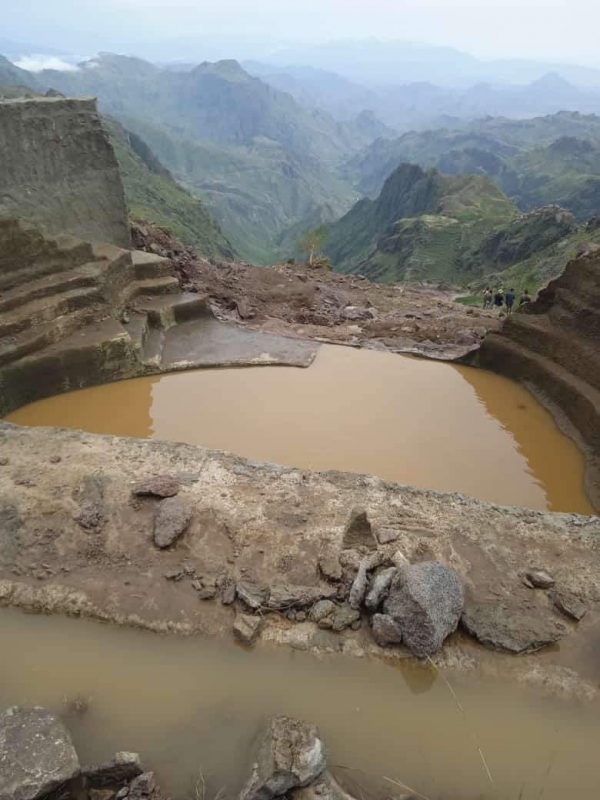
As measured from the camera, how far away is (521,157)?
112 m

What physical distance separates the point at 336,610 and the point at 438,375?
6366mm

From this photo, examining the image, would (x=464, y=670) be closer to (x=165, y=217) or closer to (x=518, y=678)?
(x=518, y=678)

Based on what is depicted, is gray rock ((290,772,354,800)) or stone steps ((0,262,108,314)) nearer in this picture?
gray rock ((290,772,354,800))

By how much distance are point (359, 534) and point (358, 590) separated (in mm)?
703

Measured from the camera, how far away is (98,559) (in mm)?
5027

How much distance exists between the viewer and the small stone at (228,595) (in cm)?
465

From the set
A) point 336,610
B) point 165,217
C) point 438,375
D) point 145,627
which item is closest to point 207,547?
point 145,627

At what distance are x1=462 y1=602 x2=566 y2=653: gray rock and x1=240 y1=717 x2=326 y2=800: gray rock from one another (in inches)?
64.9

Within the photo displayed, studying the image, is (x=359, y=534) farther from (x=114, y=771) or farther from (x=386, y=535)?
(x=114, y=771)

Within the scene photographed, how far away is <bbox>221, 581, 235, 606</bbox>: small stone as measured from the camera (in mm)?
4648

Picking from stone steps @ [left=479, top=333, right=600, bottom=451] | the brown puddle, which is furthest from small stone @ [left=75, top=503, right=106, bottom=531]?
stone steps @ [left=479, top=333, right=600, bottom=451]

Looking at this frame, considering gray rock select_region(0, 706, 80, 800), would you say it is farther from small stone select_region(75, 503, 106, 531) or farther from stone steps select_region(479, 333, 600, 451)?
stone steps select_region(479, 333, 600, 451)

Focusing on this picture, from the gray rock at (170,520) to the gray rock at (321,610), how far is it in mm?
1510

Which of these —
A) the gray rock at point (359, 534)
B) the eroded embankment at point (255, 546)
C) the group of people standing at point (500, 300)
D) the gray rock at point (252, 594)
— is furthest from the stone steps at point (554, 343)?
the gray rock at point (252, 594)
